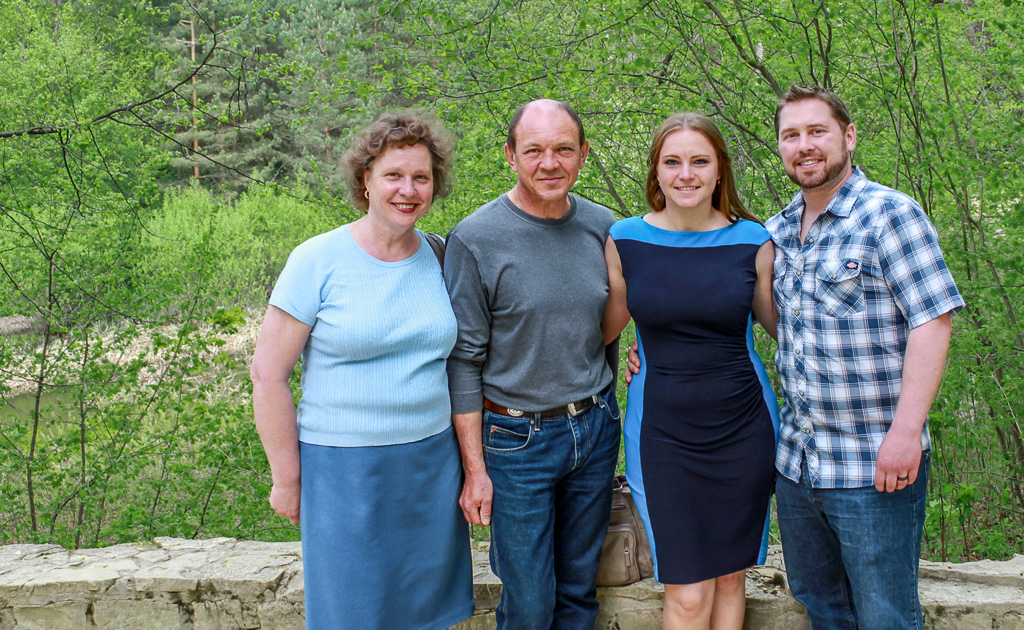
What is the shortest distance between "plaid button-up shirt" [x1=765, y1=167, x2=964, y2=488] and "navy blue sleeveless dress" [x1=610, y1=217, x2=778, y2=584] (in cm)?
14

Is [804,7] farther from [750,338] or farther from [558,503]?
[558,503]

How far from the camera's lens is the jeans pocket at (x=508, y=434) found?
2252mm

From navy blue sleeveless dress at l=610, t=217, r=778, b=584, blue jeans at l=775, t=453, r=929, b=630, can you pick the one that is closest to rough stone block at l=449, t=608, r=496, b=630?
navy blue sleeveless dress at l=610, t=217, r=778, b=584

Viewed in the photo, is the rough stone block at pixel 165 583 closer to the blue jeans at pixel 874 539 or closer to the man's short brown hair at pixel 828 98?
the blue jeans at pixel 874 539

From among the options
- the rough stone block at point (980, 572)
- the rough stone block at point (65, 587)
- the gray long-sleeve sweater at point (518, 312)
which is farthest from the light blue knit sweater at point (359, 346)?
the rough stone block at point (980, 572)

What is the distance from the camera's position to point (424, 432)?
2.17 m

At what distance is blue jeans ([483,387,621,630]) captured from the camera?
7.40 feet

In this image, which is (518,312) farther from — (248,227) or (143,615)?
(248,227)

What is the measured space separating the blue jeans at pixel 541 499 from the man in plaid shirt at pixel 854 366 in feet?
1.89

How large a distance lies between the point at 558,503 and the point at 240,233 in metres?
16.6

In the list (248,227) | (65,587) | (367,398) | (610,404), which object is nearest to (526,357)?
(610,404)

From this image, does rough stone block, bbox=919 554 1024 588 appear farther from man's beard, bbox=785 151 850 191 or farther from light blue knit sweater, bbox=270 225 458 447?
light blue knit sweater, bbox=270 225 458 447

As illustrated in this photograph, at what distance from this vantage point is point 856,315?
204 centimetres

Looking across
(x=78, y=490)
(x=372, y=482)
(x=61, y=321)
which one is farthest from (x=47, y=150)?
(x=372, y=482)
